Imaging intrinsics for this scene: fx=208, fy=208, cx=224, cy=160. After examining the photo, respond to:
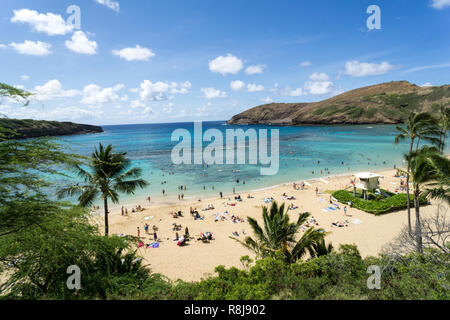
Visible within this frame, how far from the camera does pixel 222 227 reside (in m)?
19.2

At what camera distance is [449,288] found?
5.89 metres

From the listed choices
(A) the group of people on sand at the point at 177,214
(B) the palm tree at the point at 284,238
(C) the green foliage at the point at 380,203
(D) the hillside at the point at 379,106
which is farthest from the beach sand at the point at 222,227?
(D) the hillside at the point at 379,106

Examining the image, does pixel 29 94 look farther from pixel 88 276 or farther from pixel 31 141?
pixel 88 276

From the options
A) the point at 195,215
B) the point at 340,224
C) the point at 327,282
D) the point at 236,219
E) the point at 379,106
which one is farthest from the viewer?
the point at 379,106

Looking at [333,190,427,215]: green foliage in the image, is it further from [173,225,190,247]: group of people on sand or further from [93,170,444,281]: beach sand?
[173,225,190,247]: group of people on sand

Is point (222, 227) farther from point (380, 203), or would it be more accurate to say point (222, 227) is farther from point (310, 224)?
point (380, 203)

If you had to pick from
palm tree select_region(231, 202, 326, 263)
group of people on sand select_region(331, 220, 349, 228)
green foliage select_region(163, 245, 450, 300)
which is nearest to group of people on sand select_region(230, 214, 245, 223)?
group of people on sand select_region(331, 220, 349, 228)

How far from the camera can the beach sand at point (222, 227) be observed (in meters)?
13.8

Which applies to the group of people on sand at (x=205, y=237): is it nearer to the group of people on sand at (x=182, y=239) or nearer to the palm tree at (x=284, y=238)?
the group of people on sand at (x=182, y=239)

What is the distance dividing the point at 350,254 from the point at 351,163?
1640 inches

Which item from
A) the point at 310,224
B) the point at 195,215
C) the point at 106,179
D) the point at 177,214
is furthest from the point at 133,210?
the point at 310,224

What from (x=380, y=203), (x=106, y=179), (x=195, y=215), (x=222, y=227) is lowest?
(x=222, y=227)

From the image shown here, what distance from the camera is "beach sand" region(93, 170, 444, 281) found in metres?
13.8
